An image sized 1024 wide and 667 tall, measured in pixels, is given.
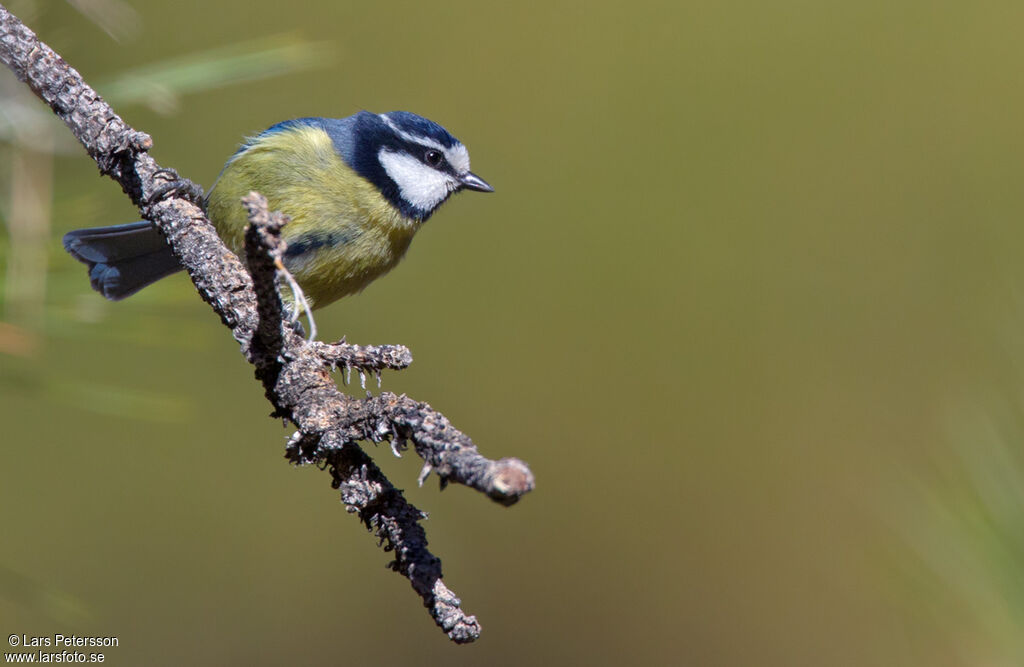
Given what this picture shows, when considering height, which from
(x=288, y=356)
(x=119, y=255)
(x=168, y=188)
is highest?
(x=119, y=255)

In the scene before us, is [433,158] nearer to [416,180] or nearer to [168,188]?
[416,180]

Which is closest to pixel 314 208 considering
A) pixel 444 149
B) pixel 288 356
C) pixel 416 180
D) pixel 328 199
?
pixel 328 199

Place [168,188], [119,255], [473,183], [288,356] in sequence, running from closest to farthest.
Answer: [288,356]
[168,188]
[119,255]
[473,183]

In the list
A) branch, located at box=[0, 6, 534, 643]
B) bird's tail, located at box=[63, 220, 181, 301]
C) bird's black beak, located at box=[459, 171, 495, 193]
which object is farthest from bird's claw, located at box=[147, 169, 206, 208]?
bird's black beak, located at box=[459, 171, 495, 193]

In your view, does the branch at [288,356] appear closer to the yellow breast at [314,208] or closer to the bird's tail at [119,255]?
the yellow breast at [314,208]

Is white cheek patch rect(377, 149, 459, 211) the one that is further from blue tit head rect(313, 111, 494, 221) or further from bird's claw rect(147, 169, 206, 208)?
bird's claw rect(147, 169, 206, 208)

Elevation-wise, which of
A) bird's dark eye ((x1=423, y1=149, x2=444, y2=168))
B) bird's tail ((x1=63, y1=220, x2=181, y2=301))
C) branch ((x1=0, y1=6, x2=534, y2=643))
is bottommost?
branch ((x1=0, y1=6, x2=534, y2=643))
